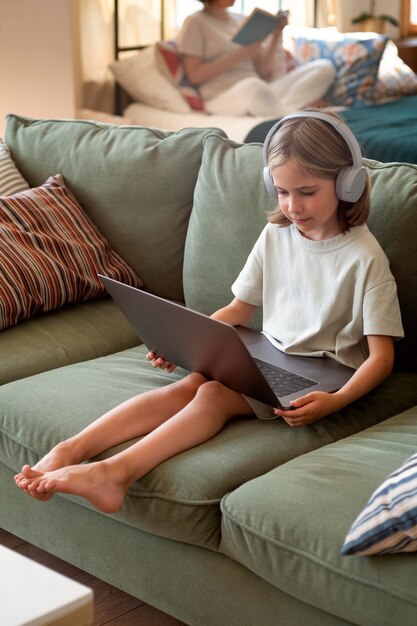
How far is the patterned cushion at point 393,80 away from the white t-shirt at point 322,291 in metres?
3.31

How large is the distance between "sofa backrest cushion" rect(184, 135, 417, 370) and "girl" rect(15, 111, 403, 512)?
0.09 metres

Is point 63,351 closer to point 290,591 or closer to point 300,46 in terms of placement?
point 290,591

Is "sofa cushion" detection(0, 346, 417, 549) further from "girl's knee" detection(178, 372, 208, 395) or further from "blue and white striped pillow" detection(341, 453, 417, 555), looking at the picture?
"blue and white striped pillow" detection(341, 453, 417, 555)

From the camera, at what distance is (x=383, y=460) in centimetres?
160

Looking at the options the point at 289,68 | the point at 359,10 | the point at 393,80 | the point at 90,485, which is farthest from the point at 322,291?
the point at 359,10

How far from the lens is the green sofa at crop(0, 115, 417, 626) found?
1.46m

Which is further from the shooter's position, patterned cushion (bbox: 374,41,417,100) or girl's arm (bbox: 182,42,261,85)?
A: patterned cushion (bbox: 374,41,417,100)

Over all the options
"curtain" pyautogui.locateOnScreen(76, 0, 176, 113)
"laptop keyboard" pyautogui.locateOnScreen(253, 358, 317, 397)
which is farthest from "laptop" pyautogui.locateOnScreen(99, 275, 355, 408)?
"curtain" pyautogui.locateOnScreen(76, 0, 176, 113)

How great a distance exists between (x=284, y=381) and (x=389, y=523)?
22.5 inches

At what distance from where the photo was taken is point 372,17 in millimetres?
6219

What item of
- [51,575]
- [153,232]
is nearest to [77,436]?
[51,575]

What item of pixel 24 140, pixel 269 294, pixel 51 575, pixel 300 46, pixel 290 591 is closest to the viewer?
pixel 51 575

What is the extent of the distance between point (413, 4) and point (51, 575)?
6.16m

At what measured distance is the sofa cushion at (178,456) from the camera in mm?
1607
